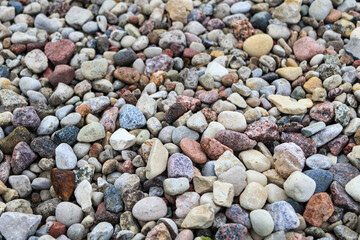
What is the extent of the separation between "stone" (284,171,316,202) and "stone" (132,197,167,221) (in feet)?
1.99

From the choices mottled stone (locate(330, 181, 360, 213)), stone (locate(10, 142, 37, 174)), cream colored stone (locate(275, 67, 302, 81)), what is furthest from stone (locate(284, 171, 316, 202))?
stone (locate(10, 142, 37, 174))

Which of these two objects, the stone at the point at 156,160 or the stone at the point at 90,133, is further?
the stone at the point at 90,133

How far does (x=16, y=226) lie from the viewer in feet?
5.21

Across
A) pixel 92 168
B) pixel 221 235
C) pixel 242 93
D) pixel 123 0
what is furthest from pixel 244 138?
pixel 123 0

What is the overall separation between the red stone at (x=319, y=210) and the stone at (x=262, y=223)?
0.20 m

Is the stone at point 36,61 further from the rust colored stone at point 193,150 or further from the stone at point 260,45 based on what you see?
the stone at point 260,45

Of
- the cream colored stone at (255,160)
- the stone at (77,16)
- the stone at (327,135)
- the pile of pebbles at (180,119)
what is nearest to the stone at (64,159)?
the pile of pebbles at (180,119)

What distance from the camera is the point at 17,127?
1.94 m

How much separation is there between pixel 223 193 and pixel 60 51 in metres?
1.57


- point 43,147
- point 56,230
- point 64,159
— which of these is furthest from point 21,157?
point 56,230

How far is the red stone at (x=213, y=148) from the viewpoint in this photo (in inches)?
71.3

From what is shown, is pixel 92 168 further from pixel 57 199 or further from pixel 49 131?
pixel 49 131

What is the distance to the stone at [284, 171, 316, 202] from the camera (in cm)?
162

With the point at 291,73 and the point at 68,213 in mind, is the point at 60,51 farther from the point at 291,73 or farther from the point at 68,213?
the point at 291,73
